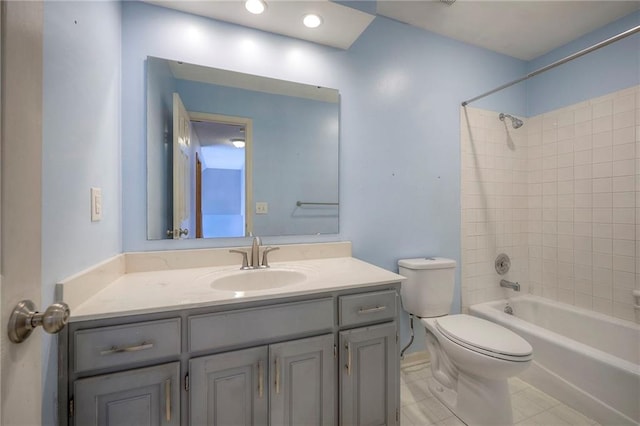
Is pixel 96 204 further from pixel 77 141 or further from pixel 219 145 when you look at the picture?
pixel 219 145

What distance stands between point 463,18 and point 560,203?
156cm

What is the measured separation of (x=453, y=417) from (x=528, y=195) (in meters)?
1.85

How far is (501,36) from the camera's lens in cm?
202

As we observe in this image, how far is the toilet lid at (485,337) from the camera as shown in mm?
1292

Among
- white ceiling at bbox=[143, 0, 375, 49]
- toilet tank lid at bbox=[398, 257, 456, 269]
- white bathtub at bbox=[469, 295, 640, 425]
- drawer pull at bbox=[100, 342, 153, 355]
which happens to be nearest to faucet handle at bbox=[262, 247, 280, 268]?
drawer pull at bbox=[100, 342, 153, 355]

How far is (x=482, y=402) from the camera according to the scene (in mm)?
1407

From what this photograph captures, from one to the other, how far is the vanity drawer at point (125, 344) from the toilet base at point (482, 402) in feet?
4.81

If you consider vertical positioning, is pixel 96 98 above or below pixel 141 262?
above

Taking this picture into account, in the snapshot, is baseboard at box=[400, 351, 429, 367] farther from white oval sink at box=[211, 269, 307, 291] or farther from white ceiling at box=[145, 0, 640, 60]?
white ceiling at box=[145, 0, 640, 60]

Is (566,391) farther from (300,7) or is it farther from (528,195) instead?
(300,7)

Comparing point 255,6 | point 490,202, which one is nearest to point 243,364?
point 255,6

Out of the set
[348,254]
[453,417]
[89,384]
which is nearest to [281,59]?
[348,254]

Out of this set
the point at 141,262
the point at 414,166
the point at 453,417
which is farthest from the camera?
the point at 414,166

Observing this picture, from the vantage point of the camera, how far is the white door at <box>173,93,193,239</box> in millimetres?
1401
